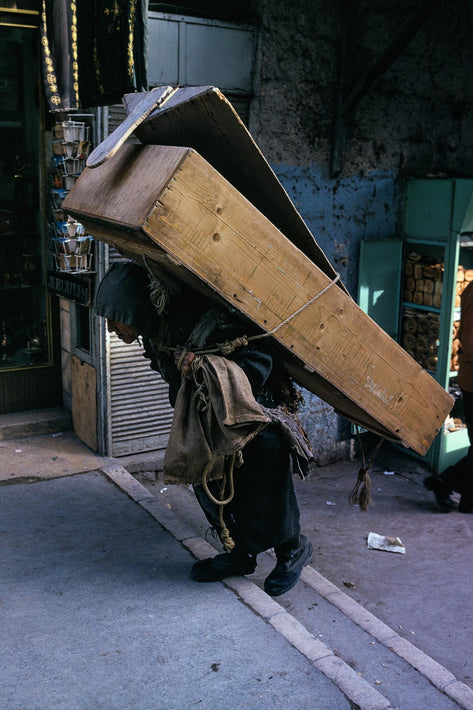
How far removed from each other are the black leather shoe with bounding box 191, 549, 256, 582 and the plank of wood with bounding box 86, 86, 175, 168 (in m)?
2.22

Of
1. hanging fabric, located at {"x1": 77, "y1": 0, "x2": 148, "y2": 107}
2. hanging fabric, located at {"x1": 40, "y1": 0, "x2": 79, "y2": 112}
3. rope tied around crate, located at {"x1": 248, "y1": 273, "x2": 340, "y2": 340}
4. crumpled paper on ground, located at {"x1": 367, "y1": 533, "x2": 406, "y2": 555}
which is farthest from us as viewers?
crumpled paper on ground, located at {"x1": 367, "y1": 533, "x2": 406, "y2": 555}

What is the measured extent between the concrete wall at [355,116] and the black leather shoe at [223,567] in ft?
9.78

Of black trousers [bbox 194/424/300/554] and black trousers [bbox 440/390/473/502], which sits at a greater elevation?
black trousers [bbox 194/424/300/554]

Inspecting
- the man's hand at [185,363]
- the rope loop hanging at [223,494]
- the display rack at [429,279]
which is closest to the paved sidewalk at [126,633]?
the rope loop hanging at [223,494]

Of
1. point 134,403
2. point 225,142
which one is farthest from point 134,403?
point 225,142

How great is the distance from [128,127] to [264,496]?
1973 mm

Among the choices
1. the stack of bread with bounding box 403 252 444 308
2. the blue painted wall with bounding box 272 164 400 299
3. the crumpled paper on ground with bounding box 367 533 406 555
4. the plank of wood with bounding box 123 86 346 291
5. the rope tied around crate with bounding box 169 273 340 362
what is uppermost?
the plank of wood with bounding box 123 86 346 291

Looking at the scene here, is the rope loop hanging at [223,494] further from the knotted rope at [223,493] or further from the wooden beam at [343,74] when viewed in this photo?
the wooden beam at [343,74]

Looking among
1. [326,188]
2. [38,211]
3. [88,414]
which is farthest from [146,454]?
[326,188]

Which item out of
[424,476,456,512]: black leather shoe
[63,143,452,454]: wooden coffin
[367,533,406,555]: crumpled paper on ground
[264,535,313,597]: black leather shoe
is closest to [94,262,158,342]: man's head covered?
[63,143,452,454]: wooden coffin

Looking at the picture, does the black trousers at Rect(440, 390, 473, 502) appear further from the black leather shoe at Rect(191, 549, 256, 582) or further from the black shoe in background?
the black leather shoe at Rect(191, 549, 256, 582)

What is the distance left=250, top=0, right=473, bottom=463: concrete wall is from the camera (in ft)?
20.9

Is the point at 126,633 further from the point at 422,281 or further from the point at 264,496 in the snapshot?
the point at 422,281

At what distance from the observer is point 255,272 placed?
10.5ft
